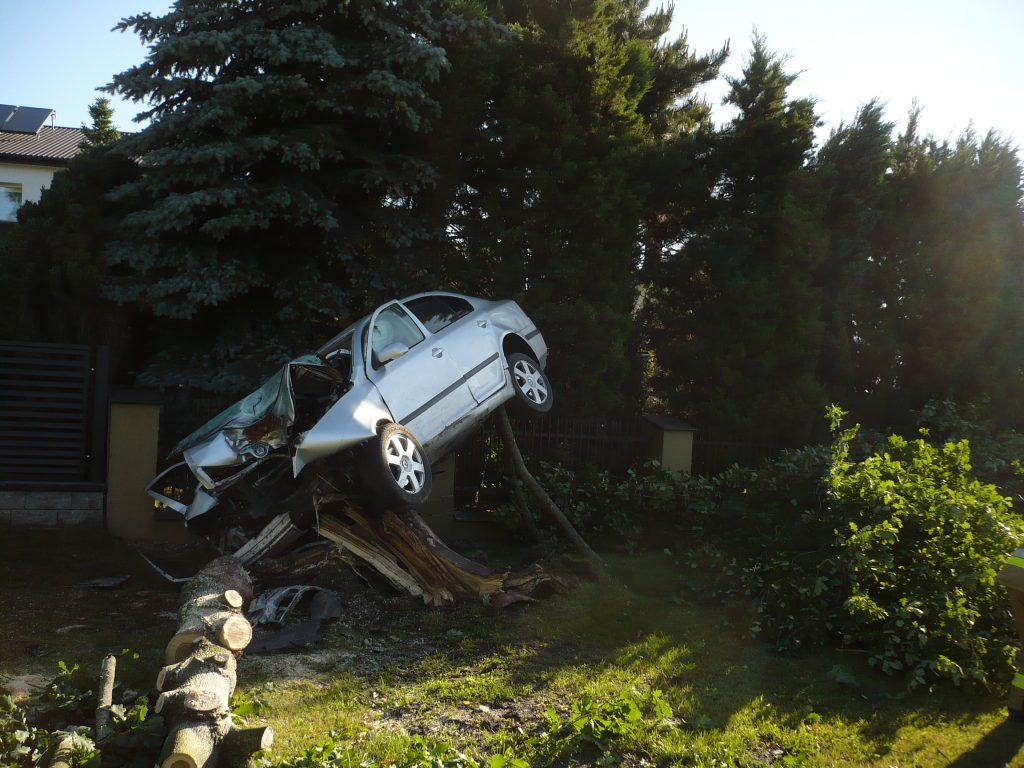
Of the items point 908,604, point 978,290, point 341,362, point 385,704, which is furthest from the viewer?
point 978,290

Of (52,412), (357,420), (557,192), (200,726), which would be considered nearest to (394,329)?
(357,420)

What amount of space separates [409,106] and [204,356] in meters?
3.94

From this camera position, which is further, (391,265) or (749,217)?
(749,217)

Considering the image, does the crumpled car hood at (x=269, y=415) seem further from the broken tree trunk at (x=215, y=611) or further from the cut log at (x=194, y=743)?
the cut log at (x=194, y=743)

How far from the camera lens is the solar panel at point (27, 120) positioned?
24.8m

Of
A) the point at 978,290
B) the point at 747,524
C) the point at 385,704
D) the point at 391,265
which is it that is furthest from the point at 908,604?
the point at 978,290

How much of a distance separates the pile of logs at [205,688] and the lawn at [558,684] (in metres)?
0.30

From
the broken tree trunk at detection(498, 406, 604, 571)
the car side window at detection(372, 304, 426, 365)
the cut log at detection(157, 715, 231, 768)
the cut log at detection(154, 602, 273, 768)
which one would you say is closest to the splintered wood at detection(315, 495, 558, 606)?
the car side window at detection(372, 304, 426, 365)

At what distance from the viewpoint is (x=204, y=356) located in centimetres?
1011

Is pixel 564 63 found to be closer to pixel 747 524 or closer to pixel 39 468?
pixel 747 524

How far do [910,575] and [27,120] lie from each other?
1105 inches

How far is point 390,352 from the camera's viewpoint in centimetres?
749

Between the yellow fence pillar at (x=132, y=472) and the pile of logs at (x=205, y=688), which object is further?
the yellow fence pillar at (x=132, y=472)

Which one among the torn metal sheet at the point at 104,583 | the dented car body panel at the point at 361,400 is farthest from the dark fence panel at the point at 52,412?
the dented car body panel at the point at 361,400
